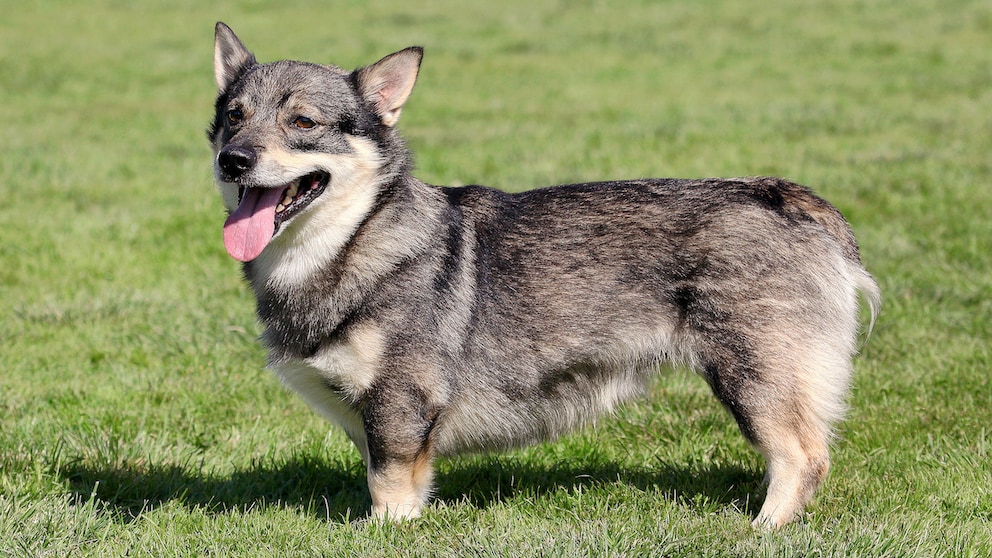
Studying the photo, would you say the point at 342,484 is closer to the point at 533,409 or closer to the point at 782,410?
the point at 533,409

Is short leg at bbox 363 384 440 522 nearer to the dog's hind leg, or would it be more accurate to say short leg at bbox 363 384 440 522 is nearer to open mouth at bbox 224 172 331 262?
open mouth at bbox 224 172 331 262

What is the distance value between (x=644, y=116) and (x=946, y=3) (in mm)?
12703

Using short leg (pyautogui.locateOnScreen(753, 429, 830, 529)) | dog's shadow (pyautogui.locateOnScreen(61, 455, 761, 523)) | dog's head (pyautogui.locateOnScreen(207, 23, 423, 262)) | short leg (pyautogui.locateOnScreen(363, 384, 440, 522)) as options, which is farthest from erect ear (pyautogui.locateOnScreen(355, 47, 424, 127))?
short leg (pyautogui.locateOnScreen(753, 429, 830, 529))

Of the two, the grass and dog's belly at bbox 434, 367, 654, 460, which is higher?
dog's belly at bbox 434, 367, 654, 460

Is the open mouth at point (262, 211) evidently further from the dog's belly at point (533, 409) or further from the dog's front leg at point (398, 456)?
the dog's belly at point (533, 409)

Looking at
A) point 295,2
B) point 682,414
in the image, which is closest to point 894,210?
point 682,414

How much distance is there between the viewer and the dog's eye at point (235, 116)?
4.15m

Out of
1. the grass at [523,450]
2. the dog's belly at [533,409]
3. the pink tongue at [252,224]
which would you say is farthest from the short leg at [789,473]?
the pink tongue at [252,224]

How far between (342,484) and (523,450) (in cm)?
86

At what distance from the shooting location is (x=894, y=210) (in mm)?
8750

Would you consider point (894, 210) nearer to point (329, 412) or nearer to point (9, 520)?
point (329, 412)

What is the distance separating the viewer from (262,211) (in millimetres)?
3988

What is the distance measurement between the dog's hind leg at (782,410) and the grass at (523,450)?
0.49 feet

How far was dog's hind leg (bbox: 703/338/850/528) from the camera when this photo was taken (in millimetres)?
4000
